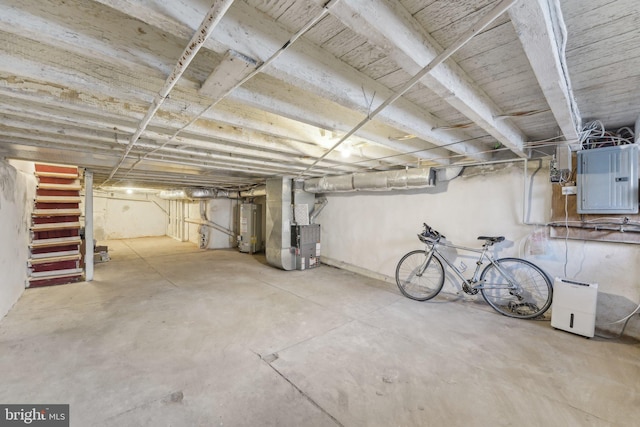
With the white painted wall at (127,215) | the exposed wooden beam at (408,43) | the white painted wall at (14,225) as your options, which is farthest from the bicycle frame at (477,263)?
the white painted wall at (127,215)

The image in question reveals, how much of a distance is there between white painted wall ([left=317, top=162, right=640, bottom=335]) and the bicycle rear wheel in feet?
0.47

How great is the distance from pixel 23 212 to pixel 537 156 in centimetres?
651

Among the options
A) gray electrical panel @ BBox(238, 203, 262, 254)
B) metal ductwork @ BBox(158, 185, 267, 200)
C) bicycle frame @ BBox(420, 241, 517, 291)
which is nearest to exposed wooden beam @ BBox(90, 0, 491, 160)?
bicycle frame @ BBox(420, 241, 517, 291)

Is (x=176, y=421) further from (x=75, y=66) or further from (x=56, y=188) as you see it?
(x=56, y=188)

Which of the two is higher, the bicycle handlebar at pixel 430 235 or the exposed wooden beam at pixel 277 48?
the exposed wooden beam at pixel 277 48

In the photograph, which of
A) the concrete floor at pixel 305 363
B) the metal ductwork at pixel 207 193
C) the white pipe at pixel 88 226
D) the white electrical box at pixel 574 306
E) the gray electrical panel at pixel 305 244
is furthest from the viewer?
the metal ductwork at pixel 207 193

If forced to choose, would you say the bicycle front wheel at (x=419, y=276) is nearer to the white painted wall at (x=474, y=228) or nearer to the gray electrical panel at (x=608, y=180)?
the white painted wall at (x=474, y=228)

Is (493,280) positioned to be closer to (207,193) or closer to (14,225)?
(14,225)

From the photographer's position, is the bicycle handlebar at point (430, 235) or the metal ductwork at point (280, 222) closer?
the bicycle handlebar at point (430, 235)

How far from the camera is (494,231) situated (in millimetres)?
3211

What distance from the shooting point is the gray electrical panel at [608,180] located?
2.25 metres

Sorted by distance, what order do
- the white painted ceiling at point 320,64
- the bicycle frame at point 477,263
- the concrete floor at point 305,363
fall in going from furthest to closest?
the bicycle frame at point 477,263 → the concrete floor at point 305,363 → the white painted ceiling at point 320,64

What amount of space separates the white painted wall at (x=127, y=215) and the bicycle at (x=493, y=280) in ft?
32.8

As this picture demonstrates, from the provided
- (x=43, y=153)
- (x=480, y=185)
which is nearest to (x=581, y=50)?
(x=480, y=185)
